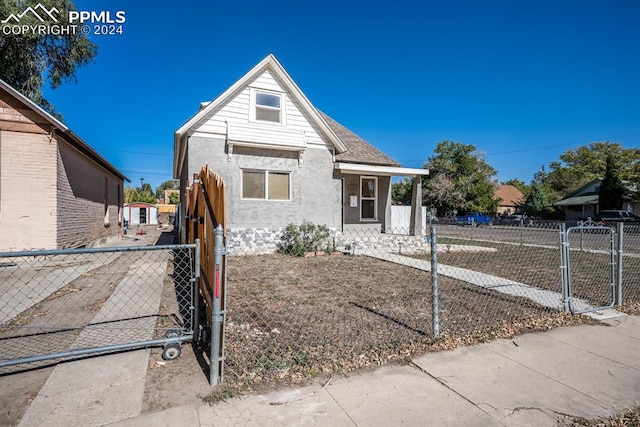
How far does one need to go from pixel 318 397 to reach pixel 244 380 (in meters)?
0.73

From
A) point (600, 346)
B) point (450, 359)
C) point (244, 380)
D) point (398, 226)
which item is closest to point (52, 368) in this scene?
point (244, 380)

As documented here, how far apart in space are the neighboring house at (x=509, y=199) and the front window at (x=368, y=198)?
4655cm

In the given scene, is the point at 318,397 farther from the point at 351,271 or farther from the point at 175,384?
the point at 351,271

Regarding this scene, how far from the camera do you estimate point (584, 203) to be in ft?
126

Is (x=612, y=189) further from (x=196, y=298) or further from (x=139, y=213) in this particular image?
(x=139, y=213)

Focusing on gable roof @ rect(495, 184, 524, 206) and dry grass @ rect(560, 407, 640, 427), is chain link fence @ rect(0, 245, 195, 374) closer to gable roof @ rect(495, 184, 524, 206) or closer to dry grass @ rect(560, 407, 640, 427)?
dry grass @ rect(560, 407, 640, 427)

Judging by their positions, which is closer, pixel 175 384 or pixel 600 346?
pixel 175 384

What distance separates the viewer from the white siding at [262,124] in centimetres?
1084

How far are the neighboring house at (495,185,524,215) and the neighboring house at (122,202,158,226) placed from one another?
52102mm

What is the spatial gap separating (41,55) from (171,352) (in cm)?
2190

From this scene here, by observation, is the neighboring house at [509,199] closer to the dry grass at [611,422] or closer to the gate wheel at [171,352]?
the dry grass at [611,422]

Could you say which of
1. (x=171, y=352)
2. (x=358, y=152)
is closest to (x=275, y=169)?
(x=358, y=152)

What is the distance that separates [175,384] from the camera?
3.00m

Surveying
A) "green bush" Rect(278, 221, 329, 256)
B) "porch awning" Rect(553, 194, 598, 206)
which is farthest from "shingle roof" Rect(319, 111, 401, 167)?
"porch awning" Rect(553, 194, 598, 206)
